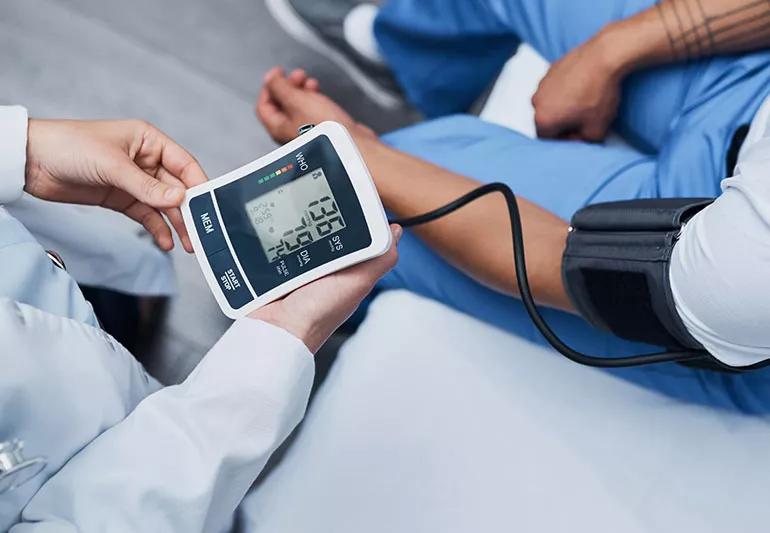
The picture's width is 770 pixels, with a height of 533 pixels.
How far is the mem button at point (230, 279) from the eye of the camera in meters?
0.64

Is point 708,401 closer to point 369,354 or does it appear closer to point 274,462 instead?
point 369,354

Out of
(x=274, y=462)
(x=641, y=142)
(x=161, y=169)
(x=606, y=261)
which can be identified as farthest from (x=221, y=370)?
(x=641, y=142)

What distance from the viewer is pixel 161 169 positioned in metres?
0.69

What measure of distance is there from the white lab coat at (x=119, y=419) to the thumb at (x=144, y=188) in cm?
9

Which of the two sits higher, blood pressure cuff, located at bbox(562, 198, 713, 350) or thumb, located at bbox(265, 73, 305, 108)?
thumb, located at bbox(265, 73, 305, 108)

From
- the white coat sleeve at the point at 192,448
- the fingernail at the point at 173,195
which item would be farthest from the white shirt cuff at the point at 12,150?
the white coat sleeve at the point at 192,448

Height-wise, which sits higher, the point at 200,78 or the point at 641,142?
the point at 200,78

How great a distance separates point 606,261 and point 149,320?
69cm

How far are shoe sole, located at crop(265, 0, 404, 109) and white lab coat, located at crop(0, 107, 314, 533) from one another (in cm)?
70

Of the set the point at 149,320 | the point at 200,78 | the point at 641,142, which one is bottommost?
the point at 149,320

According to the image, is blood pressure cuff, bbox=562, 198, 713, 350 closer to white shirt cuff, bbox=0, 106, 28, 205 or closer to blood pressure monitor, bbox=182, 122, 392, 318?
blood pressure monitor, bbox=182, 122, 392, 318

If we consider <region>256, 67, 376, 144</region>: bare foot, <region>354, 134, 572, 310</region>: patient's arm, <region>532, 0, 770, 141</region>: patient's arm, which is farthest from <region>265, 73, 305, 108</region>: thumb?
<region>532, 0, 770, 141</region>: patient's arm

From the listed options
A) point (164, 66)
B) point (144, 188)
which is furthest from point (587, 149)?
point (164, 66)

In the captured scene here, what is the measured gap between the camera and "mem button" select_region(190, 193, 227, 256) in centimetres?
64
